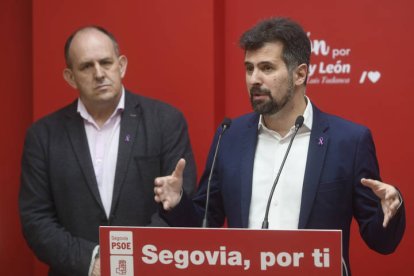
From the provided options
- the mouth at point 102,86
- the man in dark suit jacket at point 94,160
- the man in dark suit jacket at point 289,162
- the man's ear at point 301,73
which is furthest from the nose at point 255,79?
the mouth at point 102,86

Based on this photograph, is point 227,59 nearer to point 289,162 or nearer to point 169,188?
point 289,162

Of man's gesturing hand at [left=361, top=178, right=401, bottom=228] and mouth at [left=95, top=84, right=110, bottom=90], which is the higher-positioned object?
mouth at [left=95, top=84, right=110, bottom=90]

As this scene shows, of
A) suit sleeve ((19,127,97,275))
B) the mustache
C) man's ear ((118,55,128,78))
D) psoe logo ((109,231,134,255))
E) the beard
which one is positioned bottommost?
suit sleeve ((19,127,97,275))

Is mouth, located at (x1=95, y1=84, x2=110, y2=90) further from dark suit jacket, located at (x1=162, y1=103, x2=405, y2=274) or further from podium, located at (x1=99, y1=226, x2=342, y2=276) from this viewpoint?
podium, located at (x1=99, y1=226, x2=342, y2=276)

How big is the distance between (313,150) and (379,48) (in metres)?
1.18

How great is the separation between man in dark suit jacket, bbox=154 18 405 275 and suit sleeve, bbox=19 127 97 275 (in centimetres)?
66

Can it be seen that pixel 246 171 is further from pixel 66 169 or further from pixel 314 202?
pixel 66 169

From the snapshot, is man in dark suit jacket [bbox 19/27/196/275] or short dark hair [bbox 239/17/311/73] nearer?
short dark hair [bbox 239/17/311/73]

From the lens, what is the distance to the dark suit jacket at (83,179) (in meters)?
3.11

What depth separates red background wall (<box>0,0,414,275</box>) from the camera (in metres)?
3.51

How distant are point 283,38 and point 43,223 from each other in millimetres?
1296

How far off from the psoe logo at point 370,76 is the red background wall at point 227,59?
2 centimetres

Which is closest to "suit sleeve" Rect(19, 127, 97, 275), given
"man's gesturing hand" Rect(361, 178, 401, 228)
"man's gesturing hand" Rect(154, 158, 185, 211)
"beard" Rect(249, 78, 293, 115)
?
"man's gesturing hand" Rect(154, 158, 185, 211)

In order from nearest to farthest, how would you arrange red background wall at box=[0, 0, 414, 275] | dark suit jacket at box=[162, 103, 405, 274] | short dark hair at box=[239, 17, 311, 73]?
1. dark suit jacket at box=[162, 103, 405, 274]
2. short dark hair at box=[239, 17, 311, 73]
3. red background wall at box=[0, 0, 414, 275]
